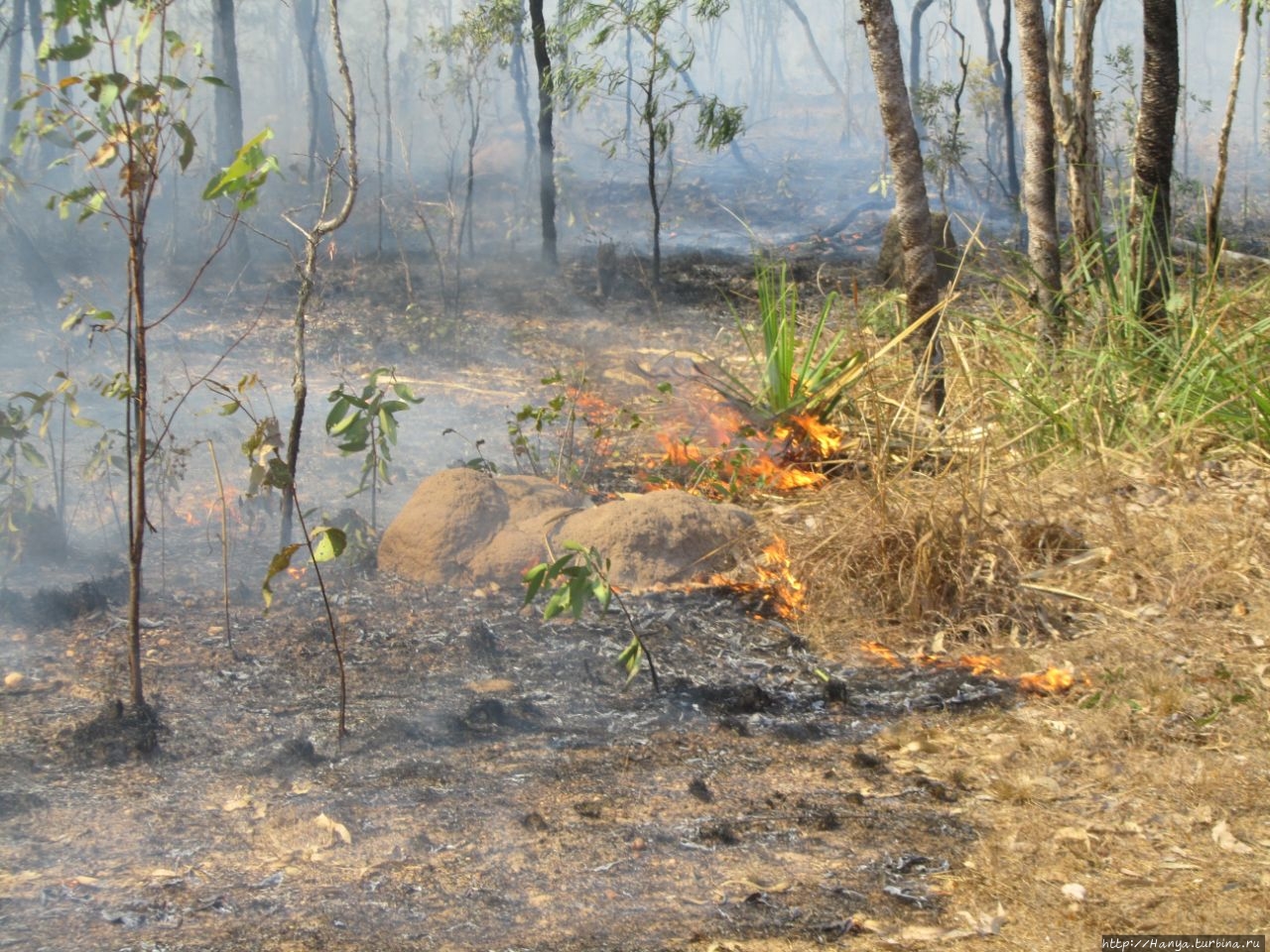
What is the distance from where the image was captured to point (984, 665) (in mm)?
3398

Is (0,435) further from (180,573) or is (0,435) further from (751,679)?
(751,679)

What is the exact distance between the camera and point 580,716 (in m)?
3.05

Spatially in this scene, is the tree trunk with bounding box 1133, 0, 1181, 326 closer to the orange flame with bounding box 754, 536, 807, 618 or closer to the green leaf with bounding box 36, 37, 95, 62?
the orange flame with bounding box 754, 536, 807, 618

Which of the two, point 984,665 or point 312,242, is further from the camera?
point 312,242

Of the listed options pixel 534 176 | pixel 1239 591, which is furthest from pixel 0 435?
pixel 534 176

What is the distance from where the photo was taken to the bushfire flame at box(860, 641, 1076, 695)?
3184mm

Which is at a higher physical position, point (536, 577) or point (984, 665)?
point (536, 577)

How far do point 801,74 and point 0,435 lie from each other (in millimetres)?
53082

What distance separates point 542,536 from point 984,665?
158 cm

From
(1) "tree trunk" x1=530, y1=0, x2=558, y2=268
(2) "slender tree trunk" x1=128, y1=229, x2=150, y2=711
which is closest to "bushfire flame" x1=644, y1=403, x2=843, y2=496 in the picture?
(2) "slender tree trunk" x1=128, y1=229, x2=150, y2=711

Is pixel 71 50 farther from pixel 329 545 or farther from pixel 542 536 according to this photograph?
pixel 542 536

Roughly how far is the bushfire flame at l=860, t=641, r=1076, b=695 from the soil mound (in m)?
0.74

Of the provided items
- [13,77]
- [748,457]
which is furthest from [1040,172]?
[13,77]

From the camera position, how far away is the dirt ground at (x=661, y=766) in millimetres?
2098
